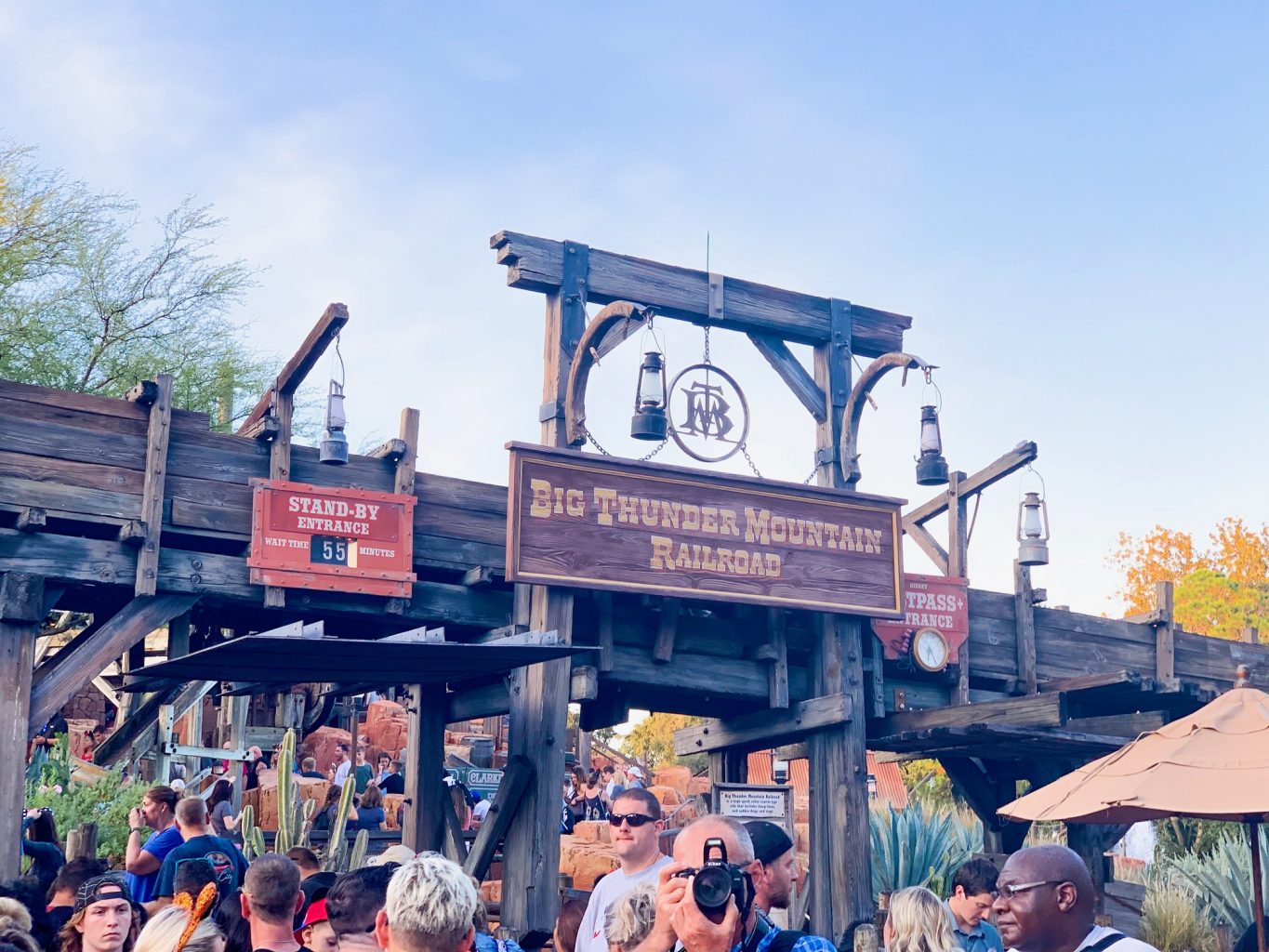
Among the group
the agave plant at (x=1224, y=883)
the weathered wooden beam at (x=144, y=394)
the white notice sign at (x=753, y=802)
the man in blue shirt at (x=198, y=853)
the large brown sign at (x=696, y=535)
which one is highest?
the weathered wooden beam at (x=144, y=394)

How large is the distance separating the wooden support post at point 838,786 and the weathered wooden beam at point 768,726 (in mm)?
149

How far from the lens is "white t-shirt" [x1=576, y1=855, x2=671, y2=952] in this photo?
5.81 meters

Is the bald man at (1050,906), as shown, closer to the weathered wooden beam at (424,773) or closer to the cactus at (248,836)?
the weathered wooden beam at (424,773)

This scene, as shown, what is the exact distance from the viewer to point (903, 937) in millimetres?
4672

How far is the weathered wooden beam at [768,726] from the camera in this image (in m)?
12.5

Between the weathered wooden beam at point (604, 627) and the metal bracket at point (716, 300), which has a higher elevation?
the metal bracket at point (716, 300)

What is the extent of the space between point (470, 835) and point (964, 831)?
5563 mm

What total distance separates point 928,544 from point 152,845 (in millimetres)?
9458

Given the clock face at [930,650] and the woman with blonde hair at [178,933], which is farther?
the clock face at [930,650]

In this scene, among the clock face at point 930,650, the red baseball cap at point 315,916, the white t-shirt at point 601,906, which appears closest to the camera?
the red baseball cap at point 315,916

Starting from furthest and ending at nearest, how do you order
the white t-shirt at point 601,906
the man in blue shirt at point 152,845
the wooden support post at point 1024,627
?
the wooden support post at point 1024,627 → the man in blue shirt at point 152,845 → the white t-shirt at point 601,906

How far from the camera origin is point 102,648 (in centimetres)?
984

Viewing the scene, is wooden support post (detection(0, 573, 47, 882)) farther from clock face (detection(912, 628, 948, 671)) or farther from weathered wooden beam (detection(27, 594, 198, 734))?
clock face (detection(912, 628, 948, 671))

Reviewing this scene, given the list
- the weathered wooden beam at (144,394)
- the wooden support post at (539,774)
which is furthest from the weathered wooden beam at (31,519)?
the wooden support post at (539,774)
